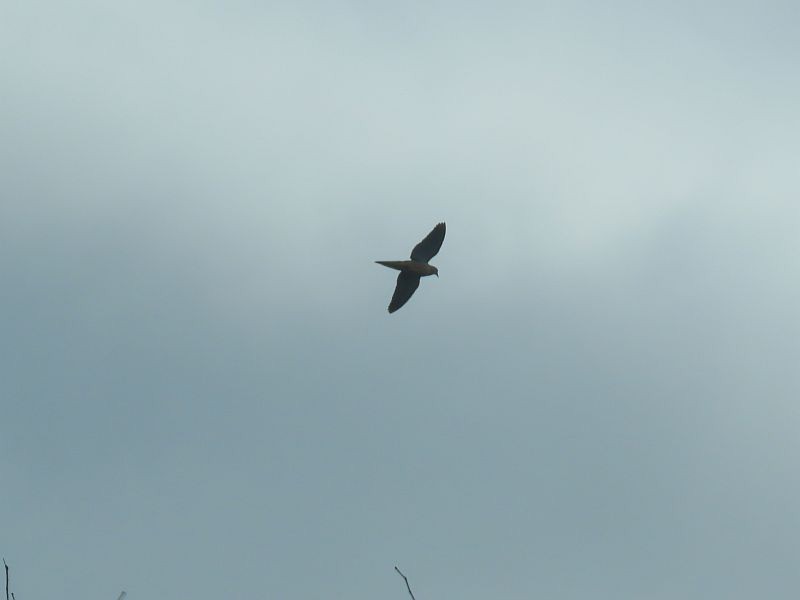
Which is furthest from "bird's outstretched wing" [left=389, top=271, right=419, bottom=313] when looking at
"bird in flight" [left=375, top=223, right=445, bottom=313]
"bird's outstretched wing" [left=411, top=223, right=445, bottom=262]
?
"bird's outstretched wing" [left=411, top=223, right=445, bottom=262]

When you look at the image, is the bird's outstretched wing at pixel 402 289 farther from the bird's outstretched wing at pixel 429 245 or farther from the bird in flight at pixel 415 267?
the bird's outstretched wing at pixel 429 245

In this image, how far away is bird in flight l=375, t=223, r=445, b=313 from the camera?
53250 mm

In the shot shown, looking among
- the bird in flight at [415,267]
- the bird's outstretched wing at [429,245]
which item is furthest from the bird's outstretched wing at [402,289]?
the bird's outstretched wing at [429,245]

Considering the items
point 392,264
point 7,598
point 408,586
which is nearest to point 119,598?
point 7,598

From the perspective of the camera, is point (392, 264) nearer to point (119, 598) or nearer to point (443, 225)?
point (443, 225)

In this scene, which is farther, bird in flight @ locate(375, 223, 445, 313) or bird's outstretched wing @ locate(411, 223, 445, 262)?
bird's outstretched wing @ locate(411, 223, 445, 262)

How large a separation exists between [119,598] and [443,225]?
32127 mm

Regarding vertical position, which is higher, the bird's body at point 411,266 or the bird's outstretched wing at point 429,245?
the bird's outstretched wing at point 429,245

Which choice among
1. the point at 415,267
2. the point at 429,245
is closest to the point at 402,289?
the point at 415,267

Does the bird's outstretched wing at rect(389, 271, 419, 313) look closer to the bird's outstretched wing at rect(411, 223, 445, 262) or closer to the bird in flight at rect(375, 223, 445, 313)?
the bird in flight at rect(375, 223, 445, 313)

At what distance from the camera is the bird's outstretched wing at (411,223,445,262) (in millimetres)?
54469

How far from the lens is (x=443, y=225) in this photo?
2167 inches

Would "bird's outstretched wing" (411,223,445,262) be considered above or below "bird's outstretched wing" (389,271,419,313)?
above

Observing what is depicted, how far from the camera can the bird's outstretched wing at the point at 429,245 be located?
179 feet
